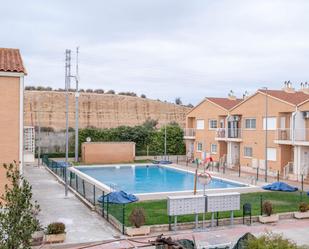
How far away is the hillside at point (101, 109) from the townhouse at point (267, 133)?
177 feet

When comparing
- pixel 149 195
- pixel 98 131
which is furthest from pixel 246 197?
pixel 98 131

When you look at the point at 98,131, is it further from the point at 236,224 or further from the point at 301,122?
the point at 236,224

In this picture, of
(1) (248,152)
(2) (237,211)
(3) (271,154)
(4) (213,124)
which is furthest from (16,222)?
(4) (213,124)

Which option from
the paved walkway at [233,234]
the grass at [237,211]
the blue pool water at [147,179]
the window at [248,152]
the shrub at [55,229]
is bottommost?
the blue pool water at [147,179]

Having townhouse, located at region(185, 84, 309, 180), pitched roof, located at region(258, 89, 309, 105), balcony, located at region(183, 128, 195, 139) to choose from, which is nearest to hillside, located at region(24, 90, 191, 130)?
balcony, located at region(183, 128, 195, 139)

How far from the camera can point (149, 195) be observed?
2516 centimetres

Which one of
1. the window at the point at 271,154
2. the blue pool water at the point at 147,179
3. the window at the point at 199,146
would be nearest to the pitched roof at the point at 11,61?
the blue pool water at the point at 147,179

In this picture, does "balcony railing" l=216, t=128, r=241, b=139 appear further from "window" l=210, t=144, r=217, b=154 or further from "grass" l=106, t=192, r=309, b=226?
"grass" l=106, t=192, r=309, b=226

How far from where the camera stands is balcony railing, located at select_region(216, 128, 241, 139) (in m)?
43.0

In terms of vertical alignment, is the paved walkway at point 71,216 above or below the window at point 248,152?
below

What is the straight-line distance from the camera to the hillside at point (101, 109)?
97562 millimetres

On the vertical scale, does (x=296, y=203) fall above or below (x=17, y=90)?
below

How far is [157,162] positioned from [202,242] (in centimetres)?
3261

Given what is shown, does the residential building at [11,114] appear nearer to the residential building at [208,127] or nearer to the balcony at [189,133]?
the residential building at [208,127]
